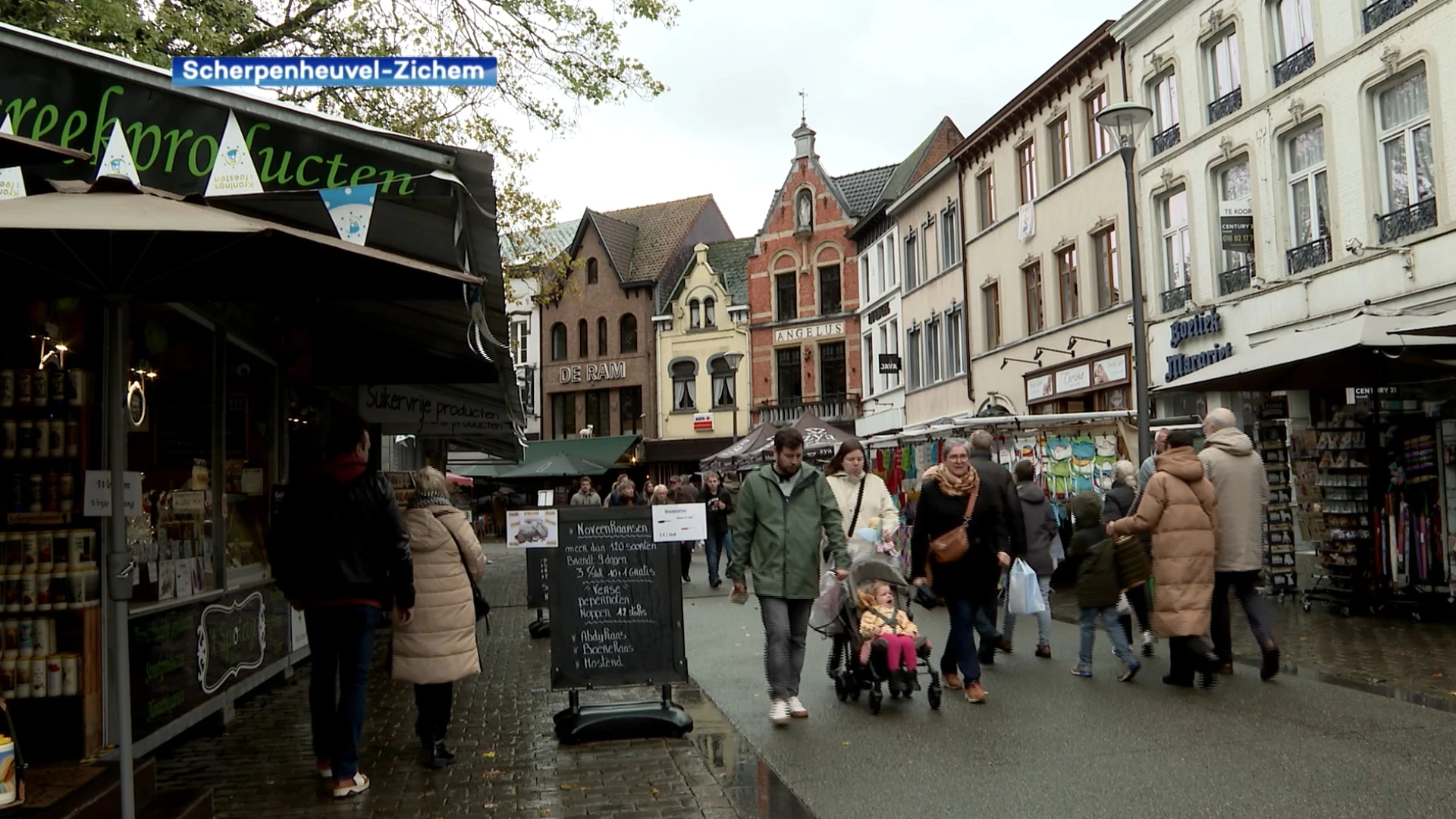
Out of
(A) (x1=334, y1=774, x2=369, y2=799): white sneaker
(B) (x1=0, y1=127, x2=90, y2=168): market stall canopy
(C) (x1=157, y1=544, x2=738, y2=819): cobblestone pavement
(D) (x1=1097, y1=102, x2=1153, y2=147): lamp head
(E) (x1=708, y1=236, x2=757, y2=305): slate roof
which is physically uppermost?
(E) (x1=708, y1=236, x2=757, y2=305): slate roof

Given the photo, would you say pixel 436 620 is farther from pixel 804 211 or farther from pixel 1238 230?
pixel 804 211

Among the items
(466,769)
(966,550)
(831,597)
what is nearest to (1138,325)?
(966,550)

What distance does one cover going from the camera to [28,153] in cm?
477

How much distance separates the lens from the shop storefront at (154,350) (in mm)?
5035

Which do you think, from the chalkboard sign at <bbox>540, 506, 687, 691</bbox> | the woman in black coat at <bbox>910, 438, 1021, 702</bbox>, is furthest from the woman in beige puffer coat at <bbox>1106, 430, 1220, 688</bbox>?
the chalkboard sign at <bbox>540, 506, 687, 691</bbox>

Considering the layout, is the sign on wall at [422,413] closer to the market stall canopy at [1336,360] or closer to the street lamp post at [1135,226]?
the street lamp post at [1135,226]

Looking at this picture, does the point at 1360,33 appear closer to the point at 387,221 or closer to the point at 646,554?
the point at 646,554

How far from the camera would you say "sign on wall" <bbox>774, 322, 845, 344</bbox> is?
159ft

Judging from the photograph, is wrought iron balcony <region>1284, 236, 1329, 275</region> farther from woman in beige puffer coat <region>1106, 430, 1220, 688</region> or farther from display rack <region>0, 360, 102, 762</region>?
display rack <region>0, 360, 102, 762</region>

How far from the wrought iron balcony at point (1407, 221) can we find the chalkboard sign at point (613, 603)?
12783 mm

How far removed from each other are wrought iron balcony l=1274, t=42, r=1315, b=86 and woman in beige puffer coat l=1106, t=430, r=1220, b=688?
12.4 m

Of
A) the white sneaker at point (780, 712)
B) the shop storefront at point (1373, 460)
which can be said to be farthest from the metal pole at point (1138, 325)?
the white sneaker at point (780, 712)

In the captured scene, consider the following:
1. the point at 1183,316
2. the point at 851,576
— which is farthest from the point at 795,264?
the point at 851,576

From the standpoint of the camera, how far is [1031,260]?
28.3m
